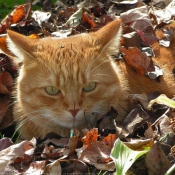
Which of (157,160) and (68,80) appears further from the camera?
(68,80)

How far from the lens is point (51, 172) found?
2748 mm

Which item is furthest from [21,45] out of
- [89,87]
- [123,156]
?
[123,156]

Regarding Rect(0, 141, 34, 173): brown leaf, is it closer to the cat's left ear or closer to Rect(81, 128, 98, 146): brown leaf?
Rect(81, 128, 98, 146): brown leaf

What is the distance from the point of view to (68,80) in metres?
3.18

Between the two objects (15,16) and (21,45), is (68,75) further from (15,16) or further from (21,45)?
(15,16)

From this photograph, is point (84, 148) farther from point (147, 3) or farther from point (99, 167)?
point (147, 3)

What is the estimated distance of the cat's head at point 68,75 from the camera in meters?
3.18

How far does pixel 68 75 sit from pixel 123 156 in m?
0.93

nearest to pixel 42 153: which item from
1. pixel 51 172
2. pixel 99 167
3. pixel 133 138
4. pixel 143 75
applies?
pixel 51 172

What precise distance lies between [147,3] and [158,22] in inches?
30.8

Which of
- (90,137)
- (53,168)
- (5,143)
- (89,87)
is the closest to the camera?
(53,168)

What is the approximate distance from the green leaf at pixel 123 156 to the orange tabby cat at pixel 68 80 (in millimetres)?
719

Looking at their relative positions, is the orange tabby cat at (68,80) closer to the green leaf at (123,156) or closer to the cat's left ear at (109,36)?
the cat's left ear at (109,36)

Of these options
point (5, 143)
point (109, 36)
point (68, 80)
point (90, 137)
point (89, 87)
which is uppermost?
point (109, 36)
